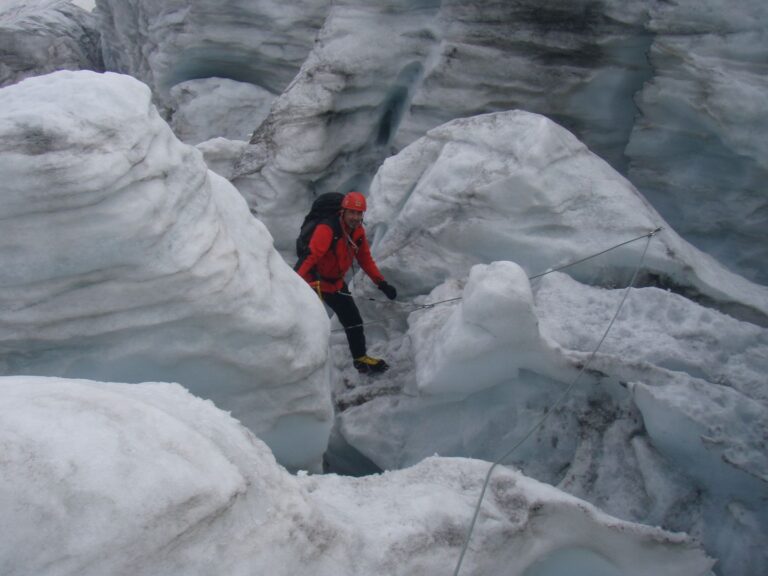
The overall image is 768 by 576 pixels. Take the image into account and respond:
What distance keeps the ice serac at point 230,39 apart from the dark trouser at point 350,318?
3.84 metres

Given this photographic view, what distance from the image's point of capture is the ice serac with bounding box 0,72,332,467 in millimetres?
2057

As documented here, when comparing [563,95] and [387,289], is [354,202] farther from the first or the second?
[563,95]

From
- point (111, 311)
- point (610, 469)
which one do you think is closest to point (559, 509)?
point (610, 469)

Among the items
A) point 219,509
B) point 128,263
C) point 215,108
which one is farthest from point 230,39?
point 219,509

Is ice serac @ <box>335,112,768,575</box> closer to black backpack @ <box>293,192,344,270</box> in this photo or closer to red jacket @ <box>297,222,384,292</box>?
red jacket @ <box>297,222,384,292</box>

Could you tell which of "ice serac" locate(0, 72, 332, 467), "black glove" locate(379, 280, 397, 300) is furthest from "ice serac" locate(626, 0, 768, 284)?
"ice serac" locate(0, 72, 332, 467)

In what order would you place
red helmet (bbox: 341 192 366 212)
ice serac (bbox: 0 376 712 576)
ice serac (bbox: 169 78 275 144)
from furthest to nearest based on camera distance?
ice serac (bbox: 169 78 275 144), red helmet (bbox: 341 192 366 212), ice serac (bbox: 0 376 712 576)

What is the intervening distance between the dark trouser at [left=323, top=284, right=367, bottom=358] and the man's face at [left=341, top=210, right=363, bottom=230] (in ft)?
1.27

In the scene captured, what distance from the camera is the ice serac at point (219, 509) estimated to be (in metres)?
1.44

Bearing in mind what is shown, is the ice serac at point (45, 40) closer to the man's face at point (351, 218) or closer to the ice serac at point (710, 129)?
the man's face at point (351, 218)

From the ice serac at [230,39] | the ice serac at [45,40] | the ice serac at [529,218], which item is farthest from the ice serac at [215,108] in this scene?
the ice serac at [529,218]

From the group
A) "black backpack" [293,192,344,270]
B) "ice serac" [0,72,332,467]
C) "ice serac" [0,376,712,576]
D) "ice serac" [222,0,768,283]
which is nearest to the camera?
"ice serac" [0,376,712,576]

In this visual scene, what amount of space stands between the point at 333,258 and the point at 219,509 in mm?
2193

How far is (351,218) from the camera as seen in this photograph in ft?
11.8
